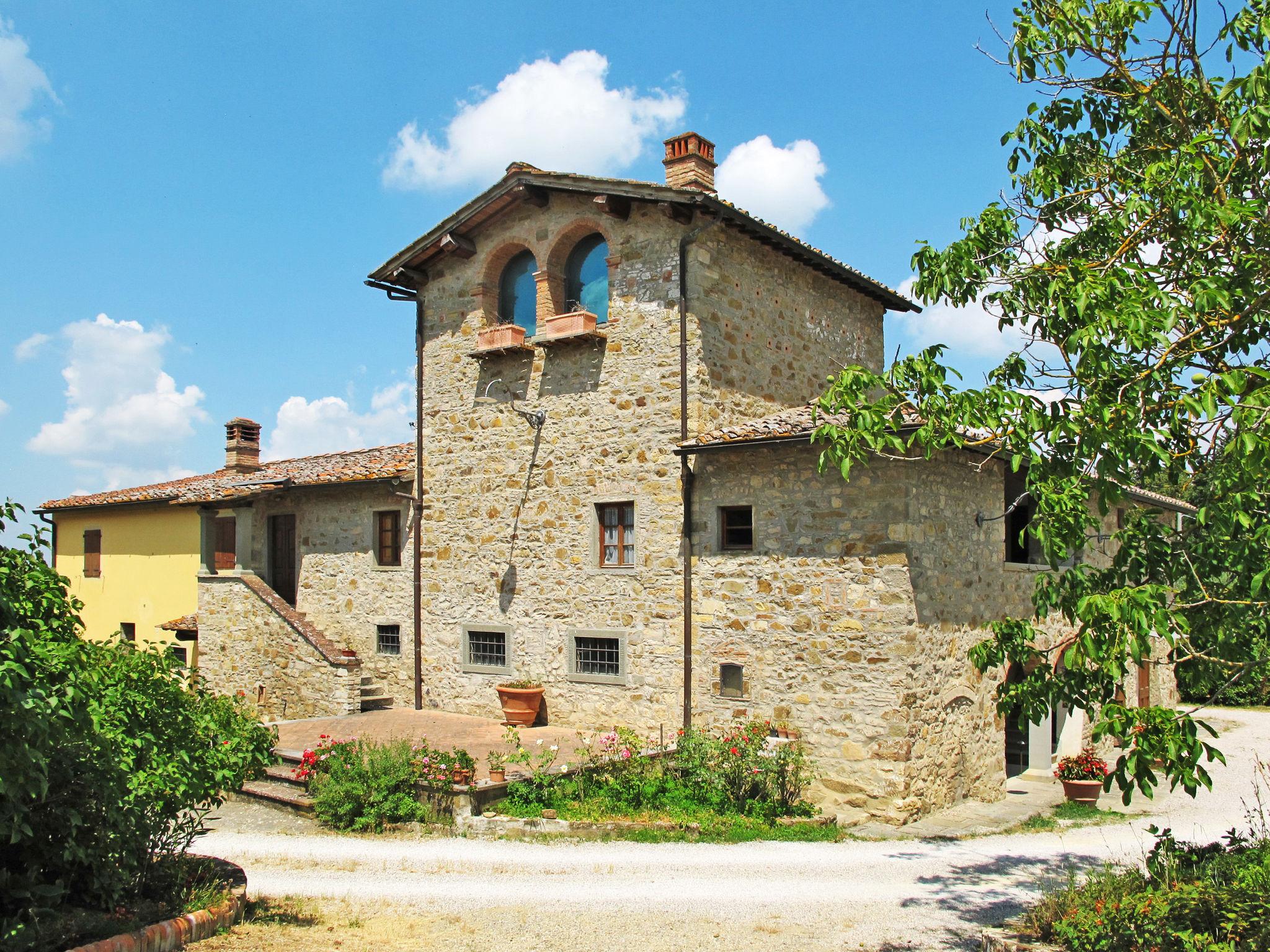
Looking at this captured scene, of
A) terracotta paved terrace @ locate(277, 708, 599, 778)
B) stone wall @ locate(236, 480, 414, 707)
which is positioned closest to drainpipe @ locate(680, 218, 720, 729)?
terracotta paved terrace @ locate(277, 708, 599, 778)

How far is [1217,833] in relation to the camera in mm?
11617

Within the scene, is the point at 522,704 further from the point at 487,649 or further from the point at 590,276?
the point at 590,276

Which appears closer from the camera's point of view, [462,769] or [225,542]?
[462,769]

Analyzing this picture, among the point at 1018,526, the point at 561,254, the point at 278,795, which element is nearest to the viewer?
the point at 278,795

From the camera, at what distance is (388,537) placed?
698 inches

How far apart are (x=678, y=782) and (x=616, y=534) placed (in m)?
4.04

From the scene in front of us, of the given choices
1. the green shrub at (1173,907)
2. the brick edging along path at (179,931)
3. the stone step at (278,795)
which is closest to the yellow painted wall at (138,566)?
the stone step at (278,795)

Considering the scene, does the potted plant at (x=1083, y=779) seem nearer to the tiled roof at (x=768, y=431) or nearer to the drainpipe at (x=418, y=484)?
the tiled roof at (x=768, y=431)

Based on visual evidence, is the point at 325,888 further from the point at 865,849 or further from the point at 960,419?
the point at 960,419

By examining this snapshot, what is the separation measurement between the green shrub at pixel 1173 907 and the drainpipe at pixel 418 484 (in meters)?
11.6

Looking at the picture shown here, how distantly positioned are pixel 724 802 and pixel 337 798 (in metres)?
4.68

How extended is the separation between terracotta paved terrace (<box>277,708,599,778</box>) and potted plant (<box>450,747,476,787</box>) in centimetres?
57

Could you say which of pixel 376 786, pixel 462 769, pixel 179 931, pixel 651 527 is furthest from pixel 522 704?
pixel 179 931

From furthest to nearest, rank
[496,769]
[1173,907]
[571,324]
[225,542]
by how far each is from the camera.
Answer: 1. [225,542]
2. [571,324]
3. [496,769]
4. [1173,907]
